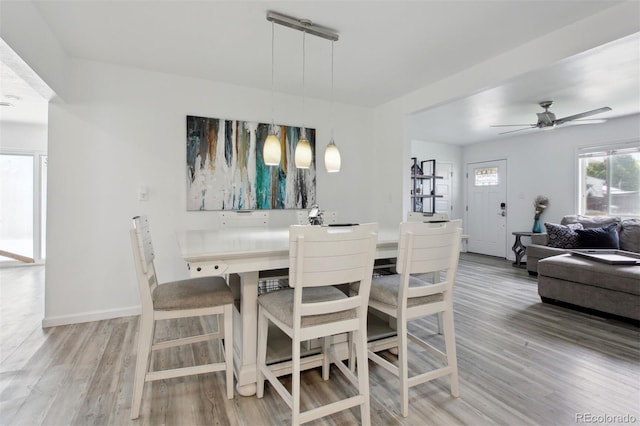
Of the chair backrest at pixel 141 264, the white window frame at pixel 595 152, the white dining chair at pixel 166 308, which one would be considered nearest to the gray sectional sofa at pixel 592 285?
the white window frame at pixel 595 152

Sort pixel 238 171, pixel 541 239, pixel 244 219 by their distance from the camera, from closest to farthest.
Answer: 1. pixel 244 219
2. pixel 238 171
3. pixel 541 239

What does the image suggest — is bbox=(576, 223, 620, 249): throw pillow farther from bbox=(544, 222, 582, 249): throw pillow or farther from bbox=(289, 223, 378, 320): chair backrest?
bbox=(289, 223, 378, 320): chair backrest

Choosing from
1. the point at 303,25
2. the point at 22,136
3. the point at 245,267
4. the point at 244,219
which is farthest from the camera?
the point at 22,136

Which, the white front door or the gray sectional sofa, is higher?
the white front door

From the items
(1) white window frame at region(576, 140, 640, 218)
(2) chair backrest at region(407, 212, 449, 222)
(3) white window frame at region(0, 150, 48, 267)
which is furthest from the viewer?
(3) white window frame at region(0, 150, 48, 267)

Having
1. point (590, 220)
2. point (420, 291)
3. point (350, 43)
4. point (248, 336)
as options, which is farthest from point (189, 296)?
point (590, 220)

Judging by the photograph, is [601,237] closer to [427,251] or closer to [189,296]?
[427,251]

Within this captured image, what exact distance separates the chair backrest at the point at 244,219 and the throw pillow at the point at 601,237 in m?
4.23

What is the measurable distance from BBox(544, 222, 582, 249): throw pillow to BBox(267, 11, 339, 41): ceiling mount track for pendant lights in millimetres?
4190

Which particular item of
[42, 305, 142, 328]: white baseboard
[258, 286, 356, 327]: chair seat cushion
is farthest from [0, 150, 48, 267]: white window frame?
[258, 286, 356, 327]: chair seat cushion

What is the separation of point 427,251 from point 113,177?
2.91 meters

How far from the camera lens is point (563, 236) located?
14.8 feet

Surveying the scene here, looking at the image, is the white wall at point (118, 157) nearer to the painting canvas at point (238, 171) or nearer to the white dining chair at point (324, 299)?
the painting canvas at point (238, 171)

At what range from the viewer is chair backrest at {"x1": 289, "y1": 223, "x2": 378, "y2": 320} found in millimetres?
1403
